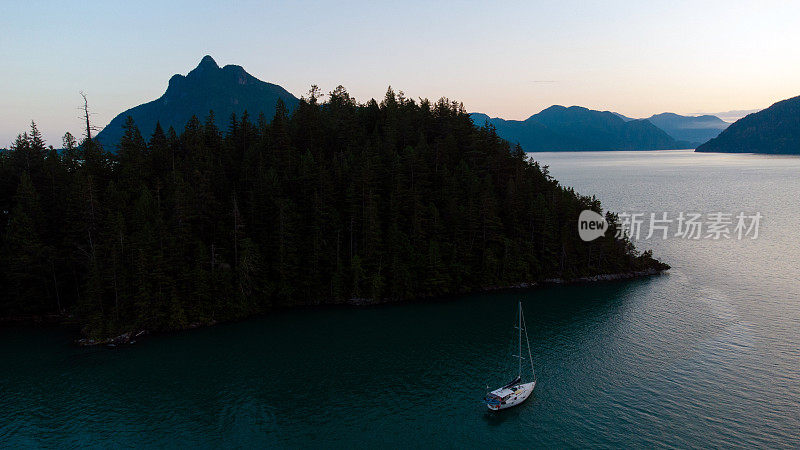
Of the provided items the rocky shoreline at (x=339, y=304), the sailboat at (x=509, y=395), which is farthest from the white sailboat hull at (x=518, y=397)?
the rocky shoreline at (x=339, y=304)

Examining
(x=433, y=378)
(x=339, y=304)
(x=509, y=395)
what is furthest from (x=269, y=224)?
(x=509, y=395)

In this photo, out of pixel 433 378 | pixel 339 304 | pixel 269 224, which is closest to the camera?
pixel 433 378

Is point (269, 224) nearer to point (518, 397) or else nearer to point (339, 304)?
point (339, 304)

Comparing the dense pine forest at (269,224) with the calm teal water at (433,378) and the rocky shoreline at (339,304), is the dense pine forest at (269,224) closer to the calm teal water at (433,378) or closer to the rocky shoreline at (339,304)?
the rocky shoreline at (339,304)

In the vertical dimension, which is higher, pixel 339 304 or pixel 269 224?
pixel 269 224

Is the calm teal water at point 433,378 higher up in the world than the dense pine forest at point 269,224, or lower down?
lower down
